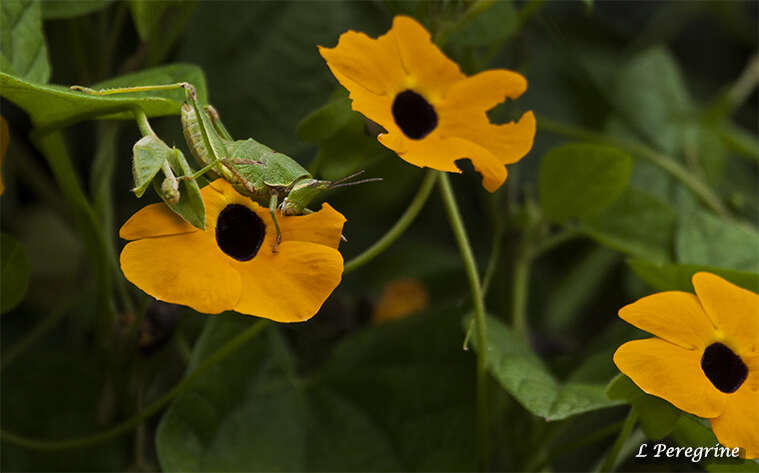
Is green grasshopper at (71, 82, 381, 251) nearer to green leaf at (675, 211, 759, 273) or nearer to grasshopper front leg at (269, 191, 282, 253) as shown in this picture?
grasshopper front leg at (269, 191, 282, 253)

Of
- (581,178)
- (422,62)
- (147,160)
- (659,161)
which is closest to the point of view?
(147,160)

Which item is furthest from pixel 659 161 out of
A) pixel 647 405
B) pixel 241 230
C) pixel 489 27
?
pixel 241 230

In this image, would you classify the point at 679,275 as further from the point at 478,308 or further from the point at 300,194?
the point at 300,194

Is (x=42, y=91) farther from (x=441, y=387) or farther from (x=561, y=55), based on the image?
(x=561, y=55)

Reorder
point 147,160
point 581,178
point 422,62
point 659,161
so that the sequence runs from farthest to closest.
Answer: point 659,161 < point 581,178 < point 422,62 < point 147,160

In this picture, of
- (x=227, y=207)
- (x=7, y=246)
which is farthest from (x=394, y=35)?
(x=7, y=246)

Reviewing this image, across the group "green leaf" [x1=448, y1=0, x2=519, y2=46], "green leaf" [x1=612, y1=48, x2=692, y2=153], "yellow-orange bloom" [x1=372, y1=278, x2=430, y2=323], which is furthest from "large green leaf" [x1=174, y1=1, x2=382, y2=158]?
"green leaf" [x1=612, y1=48, x2=692, y2=153]
